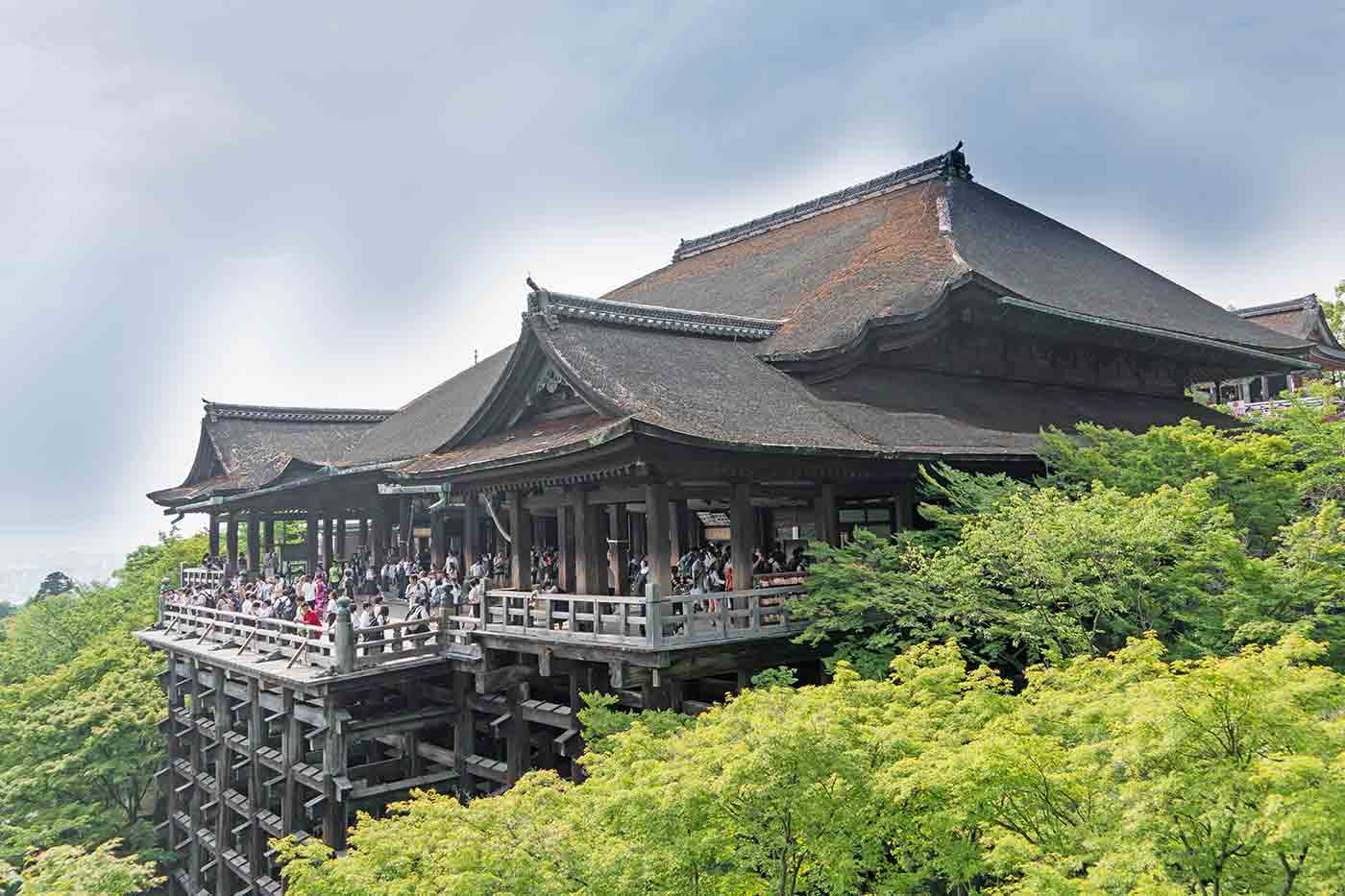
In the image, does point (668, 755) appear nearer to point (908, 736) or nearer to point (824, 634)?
point (908, 736)

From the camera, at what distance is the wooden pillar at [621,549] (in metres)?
20.0

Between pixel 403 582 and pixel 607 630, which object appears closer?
pixel 607 630

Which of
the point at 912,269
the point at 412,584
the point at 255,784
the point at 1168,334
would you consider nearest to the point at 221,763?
the point at 255,784

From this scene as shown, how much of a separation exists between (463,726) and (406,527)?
11.5m

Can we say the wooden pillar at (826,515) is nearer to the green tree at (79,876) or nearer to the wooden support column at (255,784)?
the green tree at (79,876)

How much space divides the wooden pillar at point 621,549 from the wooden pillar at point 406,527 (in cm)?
994

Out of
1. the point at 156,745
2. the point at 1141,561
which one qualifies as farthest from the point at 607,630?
the point at 156,745

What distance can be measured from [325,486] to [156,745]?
9.00 m

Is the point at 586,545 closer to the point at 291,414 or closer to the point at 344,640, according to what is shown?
the point at 344,640

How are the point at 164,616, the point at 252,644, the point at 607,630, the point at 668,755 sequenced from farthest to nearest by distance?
the point at 164,616 → the point at 252,644 → the point at 607,630 → the point at 668,755

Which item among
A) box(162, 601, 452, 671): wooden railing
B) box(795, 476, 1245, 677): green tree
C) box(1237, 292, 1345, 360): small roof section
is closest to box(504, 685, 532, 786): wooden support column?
box(162, 601, 452, 671): wooden railing

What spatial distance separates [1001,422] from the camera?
63.1ft

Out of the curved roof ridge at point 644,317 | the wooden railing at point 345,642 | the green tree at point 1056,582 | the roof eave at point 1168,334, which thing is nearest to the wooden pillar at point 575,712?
the wooden railing at point 345,642

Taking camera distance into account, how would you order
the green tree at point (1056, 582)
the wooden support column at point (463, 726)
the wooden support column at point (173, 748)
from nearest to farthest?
the green tree at point (1056, 582) → the wooden support column at point (463, 726) → the wooden support column at point (173, 748)
